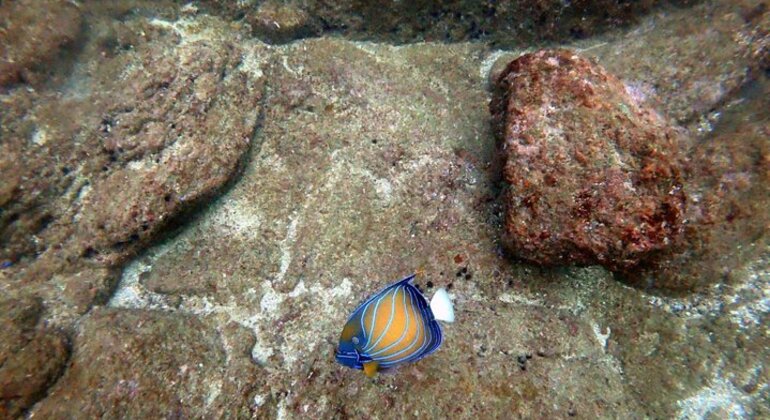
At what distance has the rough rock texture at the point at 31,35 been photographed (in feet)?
14.4

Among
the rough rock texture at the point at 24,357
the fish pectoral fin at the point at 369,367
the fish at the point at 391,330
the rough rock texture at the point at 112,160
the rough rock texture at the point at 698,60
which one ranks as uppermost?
the rough rock texture at the point at 698,60

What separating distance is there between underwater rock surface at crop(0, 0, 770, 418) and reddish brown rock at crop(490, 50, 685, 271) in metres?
0.45

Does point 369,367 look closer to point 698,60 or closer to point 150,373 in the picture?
point 150,373

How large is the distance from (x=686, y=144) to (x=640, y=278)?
1392 mm

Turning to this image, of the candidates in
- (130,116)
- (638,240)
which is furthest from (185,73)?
(638,240)

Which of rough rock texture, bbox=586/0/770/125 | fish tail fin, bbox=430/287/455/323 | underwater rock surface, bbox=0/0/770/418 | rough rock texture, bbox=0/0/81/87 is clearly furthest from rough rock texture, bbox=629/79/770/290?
rough rock texture, bbox=0/0/81/87

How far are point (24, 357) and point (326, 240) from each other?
2.25 metres

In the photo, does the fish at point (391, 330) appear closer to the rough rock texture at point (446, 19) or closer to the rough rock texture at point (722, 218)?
the rough rock texture at point (722, 218)

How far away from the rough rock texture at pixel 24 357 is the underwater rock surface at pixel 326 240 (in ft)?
0.04

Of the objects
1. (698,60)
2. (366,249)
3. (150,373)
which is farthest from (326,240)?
(698,60)

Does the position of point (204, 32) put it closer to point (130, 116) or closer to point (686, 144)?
point (130, 116)

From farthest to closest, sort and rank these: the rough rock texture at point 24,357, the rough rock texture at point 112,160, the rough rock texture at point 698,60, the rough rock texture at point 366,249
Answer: the rough rock texture at point 698,60 → the rough rock texture at point 112,160 → the rough rock texture at point 366,249 → the rough rock texture at point 24,357

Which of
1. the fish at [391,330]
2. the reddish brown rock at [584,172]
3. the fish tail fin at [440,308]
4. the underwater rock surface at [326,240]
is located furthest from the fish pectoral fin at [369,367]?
the reddish brown rock at [584,172]

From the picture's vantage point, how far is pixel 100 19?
16.3 ft
